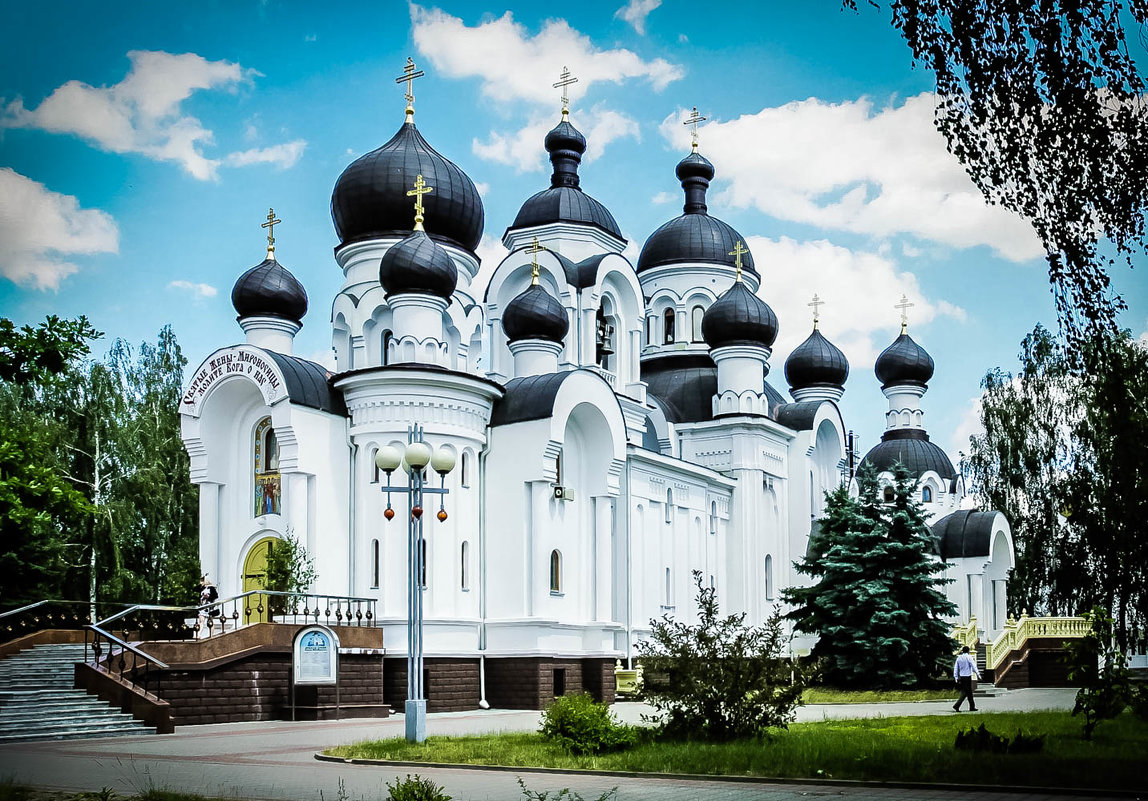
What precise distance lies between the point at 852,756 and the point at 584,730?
2570mm

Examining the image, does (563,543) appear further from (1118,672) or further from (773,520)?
(1118,672)

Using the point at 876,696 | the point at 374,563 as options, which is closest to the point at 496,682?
the point at 374,563

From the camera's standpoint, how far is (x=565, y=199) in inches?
1353

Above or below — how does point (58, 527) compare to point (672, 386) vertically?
below

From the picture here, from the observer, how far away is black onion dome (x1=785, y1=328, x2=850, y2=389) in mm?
39750

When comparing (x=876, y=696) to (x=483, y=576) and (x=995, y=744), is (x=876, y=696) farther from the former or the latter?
(x=995, y=744)

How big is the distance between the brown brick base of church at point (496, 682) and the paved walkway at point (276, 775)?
6.39m

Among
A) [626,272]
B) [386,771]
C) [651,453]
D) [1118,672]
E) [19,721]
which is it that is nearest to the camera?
[386,771]

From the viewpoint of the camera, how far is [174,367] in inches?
1404

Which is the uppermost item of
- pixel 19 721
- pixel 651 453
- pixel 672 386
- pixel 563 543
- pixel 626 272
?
pixel 626 272

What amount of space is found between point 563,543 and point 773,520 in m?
11.4

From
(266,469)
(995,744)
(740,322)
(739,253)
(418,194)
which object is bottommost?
(995,744)

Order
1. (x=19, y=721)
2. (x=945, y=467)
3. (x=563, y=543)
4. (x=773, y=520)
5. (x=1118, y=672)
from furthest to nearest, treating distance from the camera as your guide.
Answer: (x=945, y=467), (x=773, y=520), (x=563, y=543), (x=19, y=721), (x=1118, y=672)

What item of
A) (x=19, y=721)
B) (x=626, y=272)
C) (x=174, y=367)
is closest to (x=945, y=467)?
(x=626, y=272)
